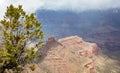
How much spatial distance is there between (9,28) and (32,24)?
11.4ft

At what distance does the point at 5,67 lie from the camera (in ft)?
178

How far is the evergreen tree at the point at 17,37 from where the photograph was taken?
5328cm

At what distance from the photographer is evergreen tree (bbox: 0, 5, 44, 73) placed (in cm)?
5328

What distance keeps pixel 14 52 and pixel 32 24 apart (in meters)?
5.08

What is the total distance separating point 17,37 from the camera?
53.9 meters

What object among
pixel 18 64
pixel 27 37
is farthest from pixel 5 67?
pixel 27 37

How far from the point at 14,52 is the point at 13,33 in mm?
2910

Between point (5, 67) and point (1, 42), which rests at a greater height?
point (1, 42)

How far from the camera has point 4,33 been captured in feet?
176

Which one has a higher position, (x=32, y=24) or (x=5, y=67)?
(x=32, y=24)

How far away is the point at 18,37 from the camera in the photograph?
5394 centimetres

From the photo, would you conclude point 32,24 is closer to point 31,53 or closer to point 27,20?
point 27,20

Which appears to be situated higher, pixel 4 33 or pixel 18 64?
pixel 4 33

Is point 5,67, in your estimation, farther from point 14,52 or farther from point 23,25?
point 23,25
